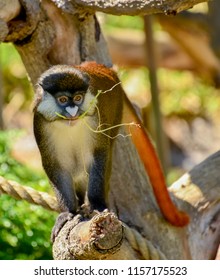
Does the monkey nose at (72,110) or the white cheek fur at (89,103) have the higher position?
the monkey nose at (72,110)

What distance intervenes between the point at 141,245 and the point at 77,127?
0.48 metres

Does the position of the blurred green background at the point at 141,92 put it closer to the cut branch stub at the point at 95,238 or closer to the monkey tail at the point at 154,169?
the monkey tail at the point at 154,169

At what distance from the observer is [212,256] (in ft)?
10.6

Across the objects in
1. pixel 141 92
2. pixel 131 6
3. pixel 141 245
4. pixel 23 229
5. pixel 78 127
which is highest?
pixel 131 6

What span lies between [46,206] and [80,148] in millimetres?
296

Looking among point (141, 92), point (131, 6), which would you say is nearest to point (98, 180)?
point (131, 6)

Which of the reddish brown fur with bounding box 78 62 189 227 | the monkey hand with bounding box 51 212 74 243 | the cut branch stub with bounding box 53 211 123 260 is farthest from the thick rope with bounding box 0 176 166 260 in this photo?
the cut branch stub with bounding box 53 211 123 260

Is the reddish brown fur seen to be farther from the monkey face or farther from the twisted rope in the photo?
the monkey face

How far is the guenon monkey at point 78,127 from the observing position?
2.53 m

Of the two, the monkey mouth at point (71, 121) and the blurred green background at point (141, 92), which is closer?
the monkey mouth at point (71, 121)

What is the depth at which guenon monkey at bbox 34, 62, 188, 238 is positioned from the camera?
2.53 metres

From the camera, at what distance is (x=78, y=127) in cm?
267

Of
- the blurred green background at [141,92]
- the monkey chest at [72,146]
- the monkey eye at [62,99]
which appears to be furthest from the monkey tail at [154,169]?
the blurred green background at [141,92]

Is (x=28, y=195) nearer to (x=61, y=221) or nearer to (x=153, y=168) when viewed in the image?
(x=61, y=221)
